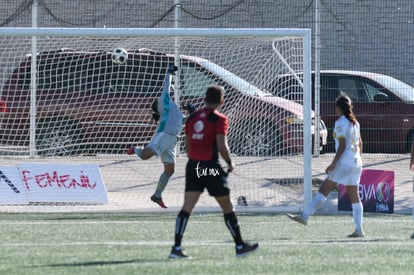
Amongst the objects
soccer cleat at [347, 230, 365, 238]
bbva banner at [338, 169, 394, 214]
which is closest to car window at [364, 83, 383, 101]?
bbva banner at [338, 169, 394, 214]

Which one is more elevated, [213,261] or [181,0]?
[181,0]

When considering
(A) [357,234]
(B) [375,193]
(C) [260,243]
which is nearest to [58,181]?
(B) [375,193]

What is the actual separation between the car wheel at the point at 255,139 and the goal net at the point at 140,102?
17 millimetres

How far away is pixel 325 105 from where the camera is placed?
2136 centimetres

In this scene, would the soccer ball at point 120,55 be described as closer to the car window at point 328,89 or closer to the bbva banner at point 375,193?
the bbva banner at point 375,193

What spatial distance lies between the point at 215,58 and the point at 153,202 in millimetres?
2902

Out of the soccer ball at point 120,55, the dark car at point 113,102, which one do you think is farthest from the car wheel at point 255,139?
the soccer ball at point 120,55

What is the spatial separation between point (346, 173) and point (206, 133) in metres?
3.02

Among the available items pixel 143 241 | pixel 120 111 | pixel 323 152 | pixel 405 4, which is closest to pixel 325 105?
pixel 323 152

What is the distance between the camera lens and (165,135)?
15.7 m

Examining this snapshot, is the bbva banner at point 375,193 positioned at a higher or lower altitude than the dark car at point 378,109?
lower

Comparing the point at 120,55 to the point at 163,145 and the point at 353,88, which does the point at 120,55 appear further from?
the point at 353,88

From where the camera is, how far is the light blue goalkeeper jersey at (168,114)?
1557cm

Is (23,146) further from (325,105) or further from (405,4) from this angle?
(405,4)
